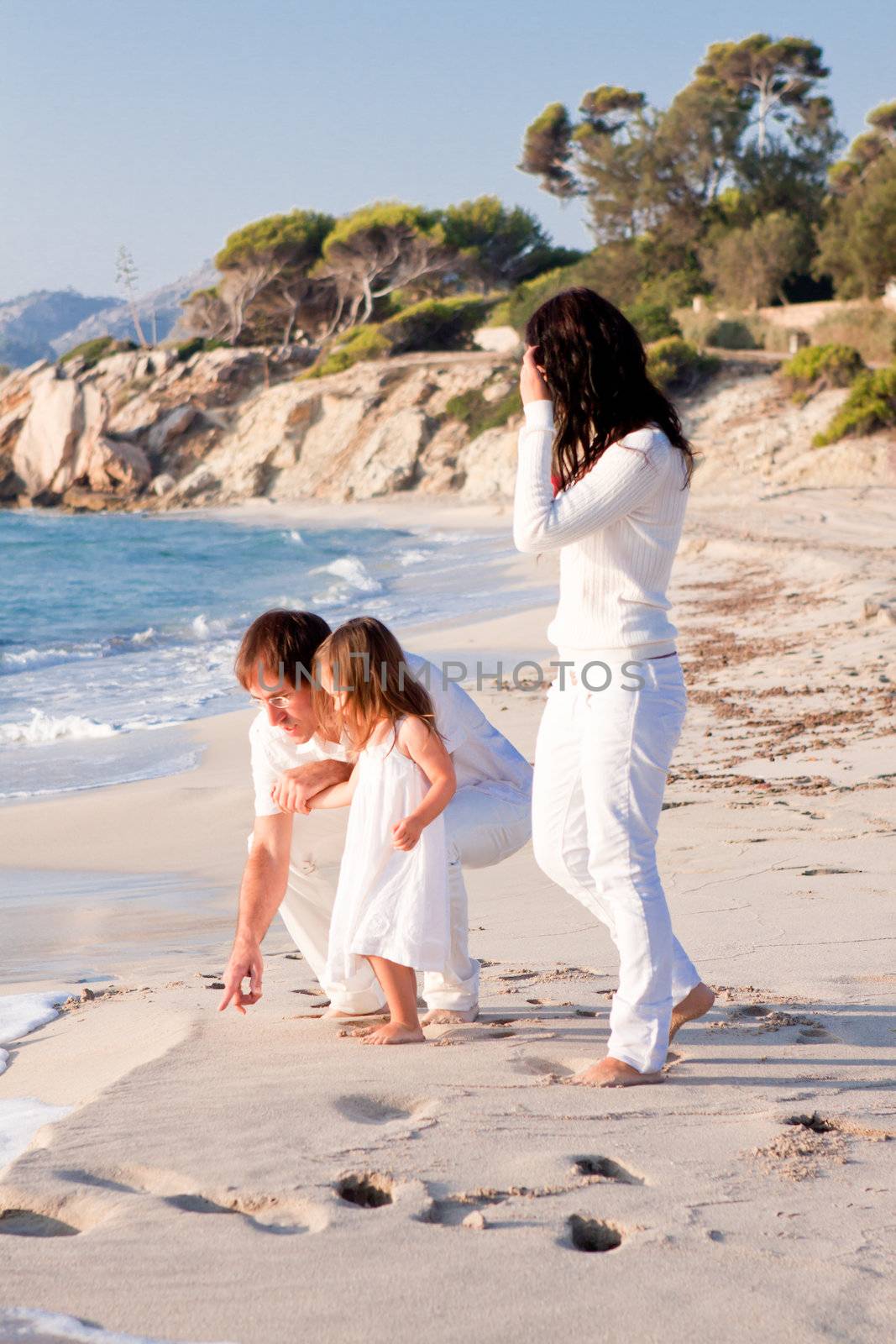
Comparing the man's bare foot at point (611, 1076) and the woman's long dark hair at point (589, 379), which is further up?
the woman's long dark hair at point (589, 379)

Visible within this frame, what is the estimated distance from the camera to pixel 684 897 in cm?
404

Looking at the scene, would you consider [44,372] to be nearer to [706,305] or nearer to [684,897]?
[706,305]

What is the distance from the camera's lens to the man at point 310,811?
10.1 ft

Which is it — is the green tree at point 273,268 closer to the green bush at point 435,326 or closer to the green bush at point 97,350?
the green bush at point 97,350

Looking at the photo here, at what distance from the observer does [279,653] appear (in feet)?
10.2

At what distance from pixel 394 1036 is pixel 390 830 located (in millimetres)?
491

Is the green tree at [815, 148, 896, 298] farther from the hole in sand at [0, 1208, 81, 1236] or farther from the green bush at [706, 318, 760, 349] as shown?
the hole in sand at [0, 1208, 81, 1236]

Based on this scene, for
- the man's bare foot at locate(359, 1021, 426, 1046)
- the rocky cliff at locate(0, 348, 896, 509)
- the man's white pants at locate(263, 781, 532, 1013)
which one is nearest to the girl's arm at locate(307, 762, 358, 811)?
the man's white pants at locate(263, 781, 532, 1013)

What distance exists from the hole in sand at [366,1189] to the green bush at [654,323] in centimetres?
3207

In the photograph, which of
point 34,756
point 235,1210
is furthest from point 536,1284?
point 34,756

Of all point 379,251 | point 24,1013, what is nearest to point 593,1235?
point 24,1013

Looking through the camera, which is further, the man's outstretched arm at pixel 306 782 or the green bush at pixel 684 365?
the green bush at pixel 684 365

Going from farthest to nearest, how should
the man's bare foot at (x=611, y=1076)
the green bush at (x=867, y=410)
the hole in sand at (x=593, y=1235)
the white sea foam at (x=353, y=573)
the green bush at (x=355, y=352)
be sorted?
the green bush at (x=355, y=352), the green bush at (x=867, y=410), the white sea foam at (x=353, y=573), the man's bare foot at (x=611, y=1076), the hole in sand at (x=593, y=1235)

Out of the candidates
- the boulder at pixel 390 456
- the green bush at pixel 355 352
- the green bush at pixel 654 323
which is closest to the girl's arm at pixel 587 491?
the green bush at pixel 654 323
